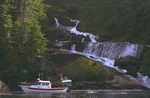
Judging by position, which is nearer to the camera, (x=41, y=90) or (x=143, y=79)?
(x=41, y=90)

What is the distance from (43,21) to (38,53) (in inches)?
739

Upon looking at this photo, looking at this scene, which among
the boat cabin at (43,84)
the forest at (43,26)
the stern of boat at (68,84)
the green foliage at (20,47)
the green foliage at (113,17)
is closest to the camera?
the stern of boat at (68,84)

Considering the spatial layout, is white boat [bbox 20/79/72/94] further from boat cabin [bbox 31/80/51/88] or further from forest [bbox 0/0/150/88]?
forest [bbox 0/0/150/88]

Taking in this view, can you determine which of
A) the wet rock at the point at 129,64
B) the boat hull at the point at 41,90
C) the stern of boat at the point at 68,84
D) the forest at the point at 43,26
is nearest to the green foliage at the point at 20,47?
the forest at the point at 43,26

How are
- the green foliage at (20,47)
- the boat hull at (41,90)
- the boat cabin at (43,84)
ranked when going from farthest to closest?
the green foliage at (20,47)
the boat cabin at (43,84)
the boat hull at (41,90)

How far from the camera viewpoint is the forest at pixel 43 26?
189 ft

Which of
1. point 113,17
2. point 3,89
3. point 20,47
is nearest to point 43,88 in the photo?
point 3,89

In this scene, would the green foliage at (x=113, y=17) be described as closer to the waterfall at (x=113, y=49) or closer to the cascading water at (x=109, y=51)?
the waterfall at (x=113, y=49)

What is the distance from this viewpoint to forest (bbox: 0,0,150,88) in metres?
57.6

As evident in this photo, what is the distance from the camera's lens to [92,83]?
56000 millimetres

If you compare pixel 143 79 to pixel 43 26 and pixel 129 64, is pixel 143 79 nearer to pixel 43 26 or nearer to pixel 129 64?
pixel 129 64

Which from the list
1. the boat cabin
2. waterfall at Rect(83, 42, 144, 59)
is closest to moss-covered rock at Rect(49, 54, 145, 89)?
the boat cabin

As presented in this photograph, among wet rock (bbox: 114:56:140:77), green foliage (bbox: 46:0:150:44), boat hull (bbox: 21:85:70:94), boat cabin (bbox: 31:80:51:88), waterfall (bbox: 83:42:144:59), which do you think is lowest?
boat hull (bbox: 21:85:70:94)

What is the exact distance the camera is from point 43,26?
76.3m
